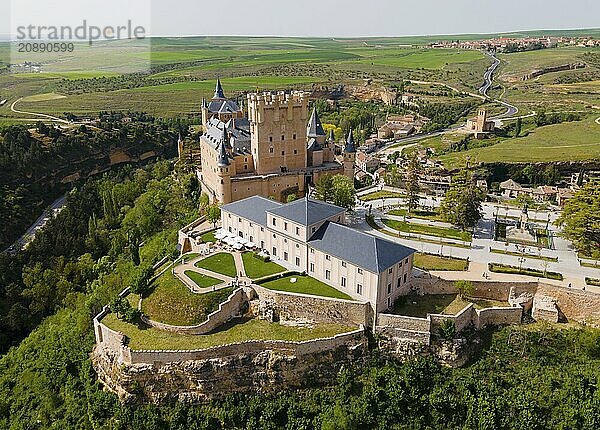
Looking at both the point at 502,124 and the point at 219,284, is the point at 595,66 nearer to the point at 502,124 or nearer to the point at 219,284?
the point at 502,124

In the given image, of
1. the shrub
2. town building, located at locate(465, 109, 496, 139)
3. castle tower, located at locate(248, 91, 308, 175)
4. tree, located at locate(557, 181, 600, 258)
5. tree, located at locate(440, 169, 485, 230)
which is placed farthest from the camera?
town building, located at locate(465, 109, 496, 139)

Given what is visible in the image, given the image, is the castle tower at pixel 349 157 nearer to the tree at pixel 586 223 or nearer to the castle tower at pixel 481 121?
the tree at pixel 586 223

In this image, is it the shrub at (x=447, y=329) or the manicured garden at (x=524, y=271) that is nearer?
the shrub at (x=447, y=329)

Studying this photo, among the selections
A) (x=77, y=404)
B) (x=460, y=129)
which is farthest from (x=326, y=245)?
(x=460, y=129)

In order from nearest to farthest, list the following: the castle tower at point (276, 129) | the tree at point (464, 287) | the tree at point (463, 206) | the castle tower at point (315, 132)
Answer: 1. the tree at point (464, 287)
2. the tree at point (463, 206)
3. the castle tower at point (276, 129)
4. the castle tower at point (315, 132)

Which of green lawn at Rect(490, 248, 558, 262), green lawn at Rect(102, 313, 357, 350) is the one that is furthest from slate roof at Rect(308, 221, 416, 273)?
green lawn at Rect(490, 248, 558, 262)

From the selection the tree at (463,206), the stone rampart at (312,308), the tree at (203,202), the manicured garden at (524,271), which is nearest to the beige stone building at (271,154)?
the tree at (203,202)

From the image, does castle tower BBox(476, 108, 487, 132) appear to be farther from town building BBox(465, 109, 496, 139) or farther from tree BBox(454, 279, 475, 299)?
tree BBox(454, 279, 475, 299)
